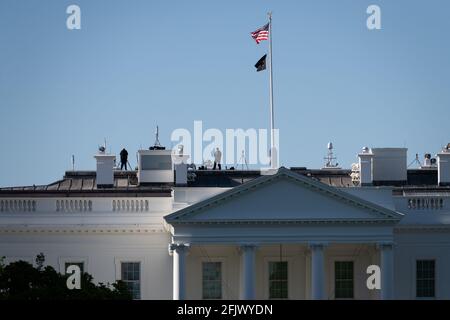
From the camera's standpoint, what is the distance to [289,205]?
237 ft

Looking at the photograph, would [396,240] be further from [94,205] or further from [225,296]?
[94,205]

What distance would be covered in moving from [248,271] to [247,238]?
4.81 ft

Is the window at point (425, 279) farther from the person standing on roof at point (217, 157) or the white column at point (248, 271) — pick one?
the person standing on roof at point (217, 157)

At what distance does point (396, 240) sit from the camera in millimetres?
75062

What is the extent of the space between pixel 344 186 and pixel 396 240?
4.50 meters

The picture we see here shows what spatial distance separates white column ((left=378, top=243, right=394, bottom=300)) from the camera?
71.9 metres

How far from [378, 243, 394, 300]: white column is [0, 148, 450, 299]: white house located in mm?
44

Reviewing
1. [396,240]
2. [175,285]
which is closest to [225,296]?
[175,285]

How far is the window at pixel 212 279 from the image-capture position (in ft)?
243

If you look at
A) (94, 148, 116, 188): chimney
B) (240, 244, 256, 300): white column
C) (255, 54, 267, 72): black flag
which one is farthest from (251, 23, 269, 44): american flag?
(240, 244, 256, 300): white column

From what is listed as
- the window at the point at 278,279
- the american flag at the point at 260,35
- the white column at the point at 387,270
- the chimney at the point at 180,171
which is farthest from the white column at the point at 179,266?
the american flag at the point at 260,35

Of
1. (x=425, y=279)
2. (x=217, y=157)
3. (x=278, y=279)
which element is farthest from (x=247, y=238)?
(x=217, y=157)

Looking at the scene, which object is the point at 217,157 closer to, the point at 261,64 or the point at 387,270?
the point at 261,64
